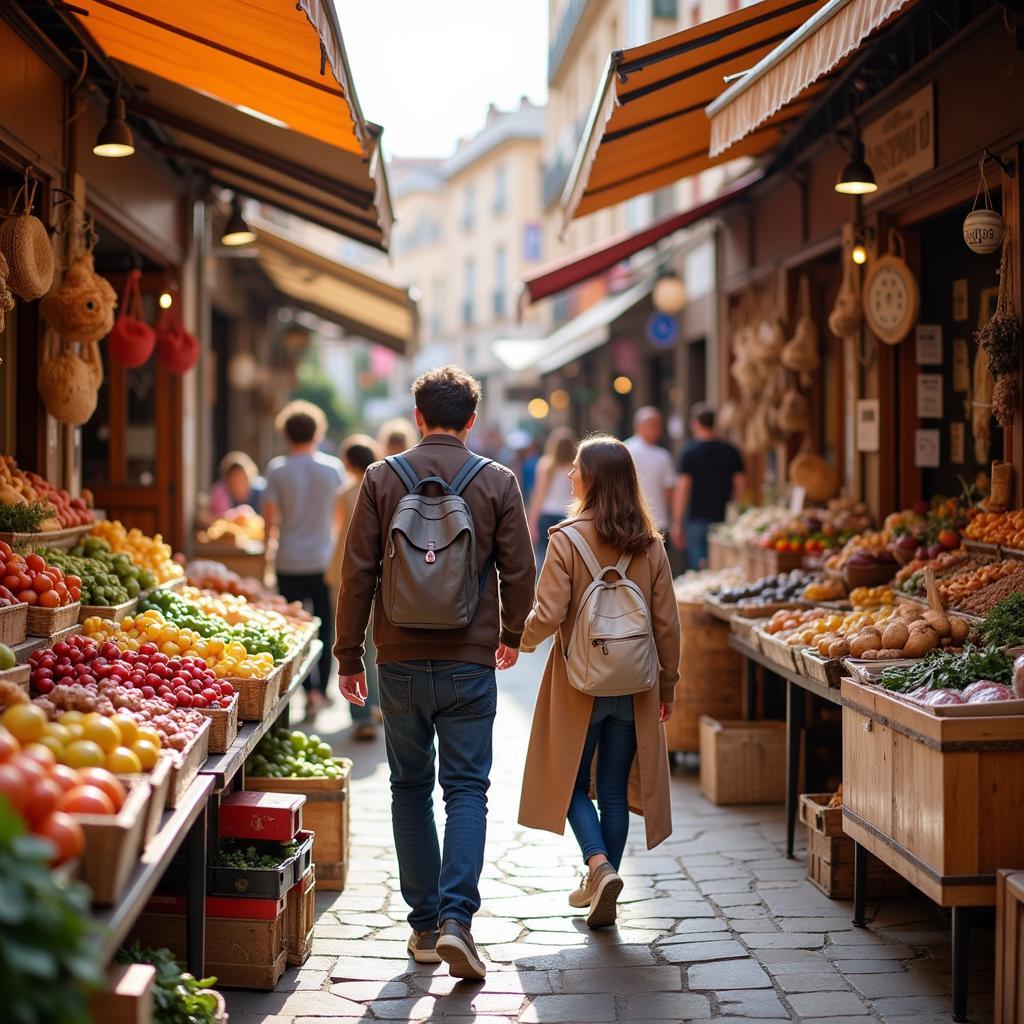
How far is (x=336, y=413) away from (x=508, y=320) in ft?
28.0

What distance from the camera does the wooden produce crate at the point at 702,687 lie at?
856 cm

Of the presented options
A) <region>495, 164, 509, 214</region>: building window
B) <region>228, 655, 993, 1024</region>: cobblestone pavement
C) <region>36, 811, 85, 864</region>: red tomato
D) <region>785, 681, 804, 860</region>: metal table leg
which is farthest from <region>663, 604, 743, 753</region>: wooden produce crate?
<region>495, 164, 509, 214</region>: building window

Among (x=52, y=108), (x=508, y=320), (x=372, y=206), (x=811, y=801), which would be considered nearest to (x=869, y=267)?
(x=372, y=206)

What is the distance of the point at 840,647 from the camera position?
6.23 m

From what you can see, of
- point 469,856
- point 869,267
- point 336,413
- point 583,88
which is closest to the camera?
point 469,856

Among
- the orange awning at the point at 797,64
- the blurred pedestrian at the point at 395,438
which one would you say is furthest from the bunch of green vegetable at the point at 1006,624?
the blurred pedestrian at the point at 395,438

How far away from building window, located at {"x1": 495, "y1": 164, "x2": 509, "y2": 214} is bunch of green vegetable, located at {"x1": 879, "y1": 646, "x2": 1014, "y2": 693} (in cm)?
4271

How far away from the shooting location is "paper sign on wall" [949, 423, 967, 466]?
358 inches

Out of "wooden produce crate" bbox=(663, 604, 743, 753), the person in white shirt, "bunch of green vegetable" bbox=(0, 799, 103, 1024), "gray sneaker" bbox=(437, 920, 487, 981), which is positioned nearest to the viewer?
"bunch of green vegetable" bbox=(0, 799, 103, 1024)

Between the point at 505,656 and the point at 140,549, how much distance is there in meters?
3.26

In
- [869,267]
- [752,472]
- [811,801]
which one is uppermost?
[869,267]

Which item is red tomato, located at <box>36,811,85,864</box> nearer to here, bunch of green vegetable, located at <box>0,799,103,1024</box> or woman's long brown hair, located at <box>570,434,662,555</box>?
bunch of green vegetable, located at <box>0,799,103,1024</box>

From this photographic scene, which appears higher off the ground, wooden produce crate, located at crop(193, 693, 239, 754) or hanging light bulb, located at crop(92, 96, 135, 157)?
hanging light bulb, located at crop(92, 96, 135, 157)

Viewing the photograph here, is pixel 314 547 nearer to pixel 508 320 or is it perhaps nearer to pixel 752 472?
pixel 752 472
